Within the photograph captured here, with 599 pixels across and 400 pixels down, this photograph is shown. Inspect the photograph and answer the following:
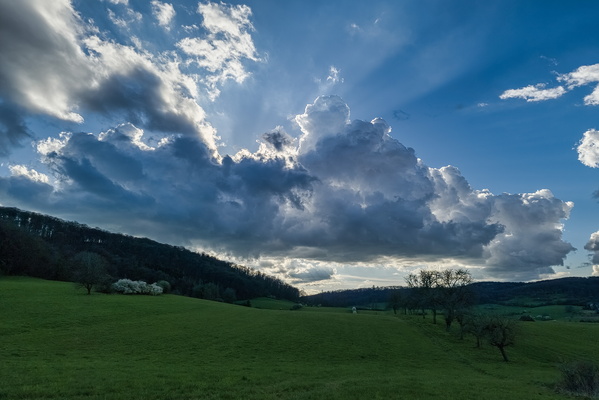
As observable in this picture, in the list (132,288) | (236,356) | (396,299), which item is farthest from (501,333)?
(132,288)

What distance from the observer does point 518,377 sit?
4134 cm

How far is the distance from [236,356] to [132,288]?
7683cm

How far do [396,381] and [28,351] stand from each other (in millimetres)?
36878

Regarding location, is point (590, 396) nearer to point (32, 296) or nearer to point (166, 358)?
point (166, 358)

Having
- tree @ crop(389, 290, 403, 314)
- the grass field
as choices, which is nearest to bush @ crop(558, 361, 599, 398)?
the grass field

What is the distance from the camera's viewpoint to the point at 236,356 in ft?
141

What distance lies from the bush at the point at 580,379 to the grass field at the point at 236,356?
5.66 feet

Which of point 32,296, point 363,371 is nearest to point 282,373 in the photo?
point 363,371

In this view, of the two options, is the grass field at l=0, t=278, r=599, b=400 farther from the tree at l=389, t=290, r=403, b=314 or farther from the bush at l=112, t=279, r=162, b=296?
the tree at l=389, t=290, r=403, b=314

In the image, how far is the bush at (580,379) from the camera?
32.5m

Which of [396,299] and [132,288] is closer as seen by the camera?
[132,288]

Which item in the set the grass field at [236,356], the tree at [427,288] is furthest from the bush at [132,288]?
the tree at [427,288]

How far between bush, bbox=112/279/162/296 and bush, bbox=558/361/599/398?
10408cm

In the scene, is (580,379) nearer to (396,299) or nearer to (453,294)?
(453,294)
